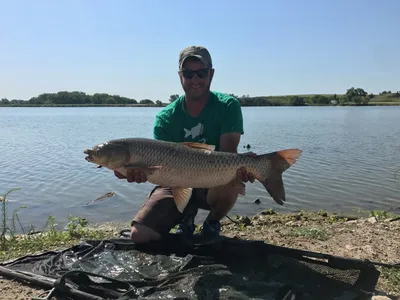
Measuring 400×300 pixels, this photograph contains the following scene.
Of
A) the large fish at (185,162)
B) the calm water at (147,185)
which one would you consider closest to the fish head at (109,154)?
the large fish at (185,162)

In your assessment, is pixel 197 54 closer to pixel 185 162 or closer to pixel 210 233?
pixel 185 162

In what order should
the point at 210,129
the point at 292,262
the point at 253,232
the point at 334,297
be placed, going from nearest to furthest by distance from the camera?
the point at 334,297, the point at 292,262, the point at 210,129, the point at 253,232

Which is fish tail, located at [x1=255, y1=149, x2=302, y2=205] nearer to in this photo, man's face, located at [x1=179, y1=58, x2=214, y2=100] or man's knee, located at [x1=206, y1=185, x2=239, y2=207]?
man's knee, located at [x1=206, y1=185, x2=239, y2=207]

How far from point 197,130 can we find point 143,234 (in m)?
1.24

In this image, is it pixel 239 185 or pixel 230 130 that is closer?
pixel 239 185

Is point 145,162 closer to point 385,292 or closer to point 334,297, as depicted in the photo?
point 334,297

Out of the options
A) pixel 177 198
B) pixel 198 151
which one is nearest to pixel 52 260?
pixel 177 198

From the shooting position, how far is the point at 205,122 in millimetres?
4332

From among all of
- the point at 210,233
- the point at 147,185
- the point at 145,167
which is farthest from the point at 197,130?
the point at 147,185

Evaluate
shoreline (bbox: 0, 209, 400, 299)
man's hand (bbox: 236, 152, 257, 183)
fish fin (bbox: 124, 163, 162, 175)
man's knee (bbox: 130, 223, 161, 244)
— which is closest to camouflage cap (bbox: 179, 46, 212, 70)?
man's hand (bbox: 236, 152, 257, 183)

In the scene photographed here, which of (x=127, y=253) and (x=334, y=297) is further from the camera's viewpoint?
(x=127, y=253)

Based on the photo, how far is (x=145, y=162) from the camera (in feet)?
11.6

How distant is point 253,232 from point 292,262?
173 cm

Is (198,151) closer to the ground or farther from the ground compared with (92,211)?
farther from the ground
